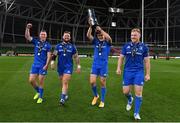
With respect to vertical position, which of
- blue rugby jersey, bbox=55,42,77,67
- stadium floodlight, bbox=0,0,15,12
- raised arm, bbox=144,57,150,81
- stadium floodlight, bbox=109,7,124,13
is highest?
stadium floodlight, bbox=109,7,124,13

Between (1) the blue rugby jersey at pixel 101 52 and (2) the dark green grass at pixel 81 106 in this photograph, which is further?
(1) the blue rugby jersey at pixel 101 52

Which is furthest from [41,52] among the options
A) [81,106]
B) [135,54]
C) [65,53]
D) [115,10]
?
[115,10]

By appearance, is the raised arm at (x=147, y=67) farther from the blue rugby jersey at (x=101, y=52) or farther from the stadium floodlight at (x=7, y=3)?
the stadium floodlight at (x=7, y=3)

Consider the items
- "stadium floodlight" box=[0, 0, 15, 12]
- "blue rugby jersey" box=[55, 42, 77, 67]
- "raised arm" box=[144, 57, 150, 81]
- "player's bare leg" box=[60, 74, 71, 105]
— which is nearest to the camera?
"raised arm" box=[144, 57, 150, 81]

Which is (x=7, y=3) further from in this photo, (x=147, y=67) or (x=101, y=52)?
(x=147, y=67)

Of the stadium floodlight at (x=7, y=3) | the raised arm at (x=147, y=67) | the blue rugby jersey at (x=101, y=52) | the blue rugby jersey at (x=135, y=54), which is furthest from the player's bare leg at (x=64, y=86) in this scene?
the stadium floodlight at (x=7, y=3)

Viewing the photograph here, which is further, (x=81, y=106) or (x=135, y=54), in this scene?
(x=81, y=106)

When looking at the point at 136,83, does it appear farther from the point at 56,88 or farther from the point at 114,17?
the point at 114,17

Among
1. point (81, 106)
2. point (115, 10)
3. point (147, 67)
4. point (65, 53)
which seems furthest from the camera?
point (115, 10)

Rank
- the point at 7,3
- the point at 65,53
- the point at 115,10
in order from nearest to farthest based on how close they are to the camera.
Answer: the point at 65,53
the point at 7,3
the point at 115,10

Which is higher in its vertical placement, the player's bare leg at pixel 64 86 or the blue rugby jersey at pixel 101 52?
the blue rugby jersey at pixel 101 52

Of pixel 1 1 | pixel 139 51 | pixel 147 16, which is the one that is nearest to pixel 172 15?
pixel 147 16

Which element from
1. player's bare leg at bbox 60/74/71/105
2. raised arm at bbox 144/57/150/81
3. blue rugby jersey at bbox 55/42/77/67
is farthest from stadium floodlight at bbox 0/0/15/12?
raised arm at bbox 144/57/150/81

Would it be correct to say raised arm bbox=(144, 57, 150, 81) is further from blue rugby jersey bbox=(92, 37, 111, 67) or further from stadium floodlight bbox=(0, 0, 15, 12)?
stadium floodlight bbox=(0, 0, 15, 12)
